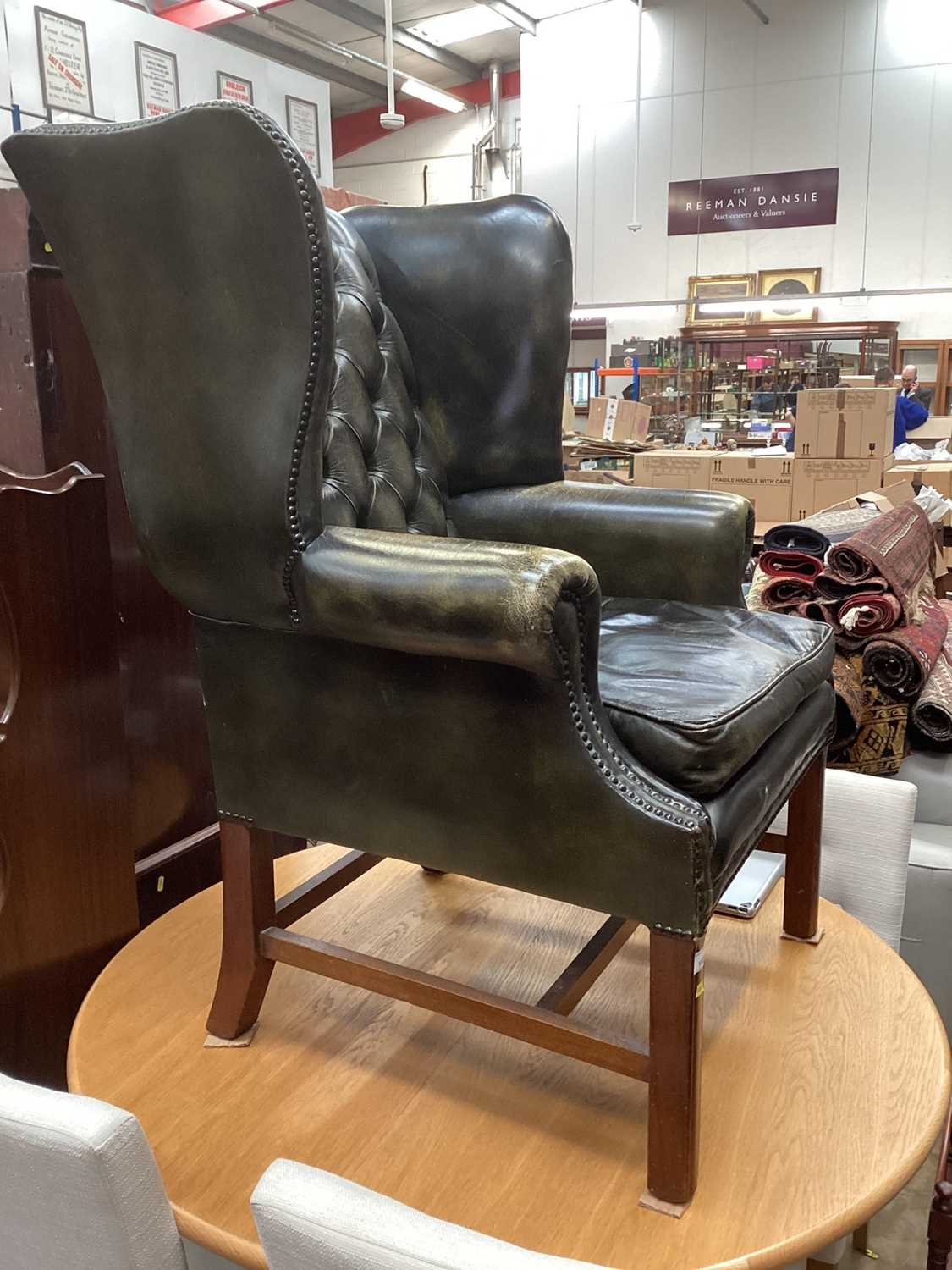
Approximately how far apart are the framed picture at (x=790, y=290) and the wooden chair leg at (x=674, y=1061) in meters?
7.81

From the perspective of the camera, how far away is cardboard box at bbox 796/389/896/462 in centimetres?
436

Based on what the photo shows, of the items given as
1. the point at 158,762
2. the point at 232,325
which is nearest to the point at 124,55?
the point at 158,762

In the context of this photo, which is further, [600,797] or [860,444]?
[860,444]

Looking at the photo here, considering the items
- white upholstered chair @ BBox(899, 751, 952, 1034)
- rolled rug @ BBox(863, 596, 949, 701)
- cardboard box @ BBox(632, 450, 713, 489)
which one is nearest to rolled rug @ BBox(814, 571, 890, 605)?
rolled rug @ BBox(863, 596, 949, 701)

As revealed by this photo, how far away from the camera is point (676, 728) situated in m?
1.04

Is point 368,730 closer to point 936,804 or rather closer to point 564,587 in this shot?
point 564,587

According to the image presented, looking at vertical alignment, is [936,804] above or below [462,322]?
below

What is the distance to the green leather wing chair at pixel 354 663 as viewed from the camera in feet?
3.30

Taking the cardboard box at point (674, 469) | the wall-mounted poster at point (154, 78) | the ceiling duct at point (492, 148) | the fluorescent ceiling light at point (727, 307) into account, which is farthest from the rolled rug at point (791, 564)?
the ceiling duct at point (492, 148)

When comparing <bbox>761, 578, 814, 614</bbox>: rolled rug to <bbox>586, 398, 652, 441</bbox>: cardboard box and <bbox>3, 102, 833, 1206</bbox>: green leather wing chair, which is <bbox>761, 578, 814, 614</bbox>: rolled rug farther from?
<bbox>586, 398, 652, 441</bbox>: cardboard box

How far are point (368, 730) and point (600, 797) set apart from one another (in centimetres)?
28

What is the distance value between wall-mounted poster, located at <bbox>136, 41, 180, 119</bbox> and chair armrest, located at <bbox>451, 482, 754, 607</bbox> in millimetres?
2797

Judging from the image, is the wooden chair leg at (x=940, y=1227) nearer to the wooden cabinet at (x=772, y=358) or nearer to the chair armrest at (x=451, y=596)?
the chair armrest at (x=451, y=596)

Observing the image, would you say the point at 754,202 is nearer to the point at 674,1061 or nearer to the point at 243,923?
the point at 243,923
